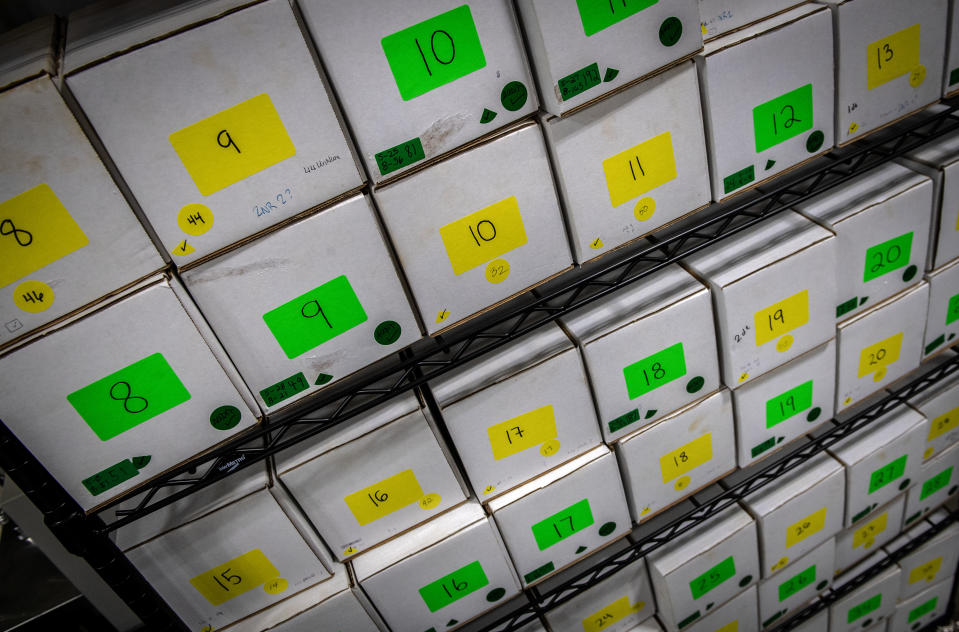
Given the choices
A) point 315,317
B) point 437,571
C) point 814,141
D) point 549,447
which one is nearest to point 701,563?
point 549,447

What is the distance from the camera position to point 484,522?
115 centimetres

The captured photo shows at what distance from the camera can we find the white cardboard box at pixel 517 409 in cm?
106

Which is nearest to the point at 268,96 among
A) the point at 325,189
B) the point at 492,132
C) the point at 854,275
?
the point at 325,189

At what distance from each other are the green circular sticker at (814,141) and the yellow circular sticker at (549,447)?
0.74 metres

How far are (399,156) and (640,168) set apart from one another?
1.38 ft

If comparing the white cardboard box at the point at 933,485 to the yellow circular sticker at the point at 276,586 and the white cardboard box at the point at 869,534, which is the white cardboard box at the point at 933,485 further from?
the yellow circular sticker at the point at 276,586

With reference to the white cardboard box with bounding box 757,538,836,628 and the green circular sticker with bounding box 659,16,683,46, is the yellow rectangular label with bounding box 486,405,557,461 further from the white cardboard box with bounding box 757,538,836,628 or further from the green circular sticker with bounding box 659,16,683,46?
the white cardboard box with bounding box 757,538,836,628

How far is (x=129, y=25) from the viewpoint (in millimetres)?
801

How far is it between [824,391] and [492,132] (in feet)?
3.38

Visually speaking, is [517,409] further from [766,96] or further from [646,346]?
[766,96]

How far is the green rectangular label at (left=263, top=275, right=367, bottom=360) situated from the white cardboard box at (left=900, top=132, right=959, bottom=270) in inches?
48.0

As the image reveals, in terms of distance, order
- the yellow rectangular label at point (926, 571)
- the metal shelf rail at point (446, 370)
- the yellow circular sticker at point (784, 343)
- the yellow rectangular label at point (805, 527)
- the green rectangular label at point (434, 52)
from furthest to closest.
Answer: the yellow rectangular label at point (926, 571) → the yellow rectangular label at point (805, 527) → the yellow circular sticker at point (784, 343) → the metal shelf rail at point (446, 370) → the green rectangular label at point (434, 52)

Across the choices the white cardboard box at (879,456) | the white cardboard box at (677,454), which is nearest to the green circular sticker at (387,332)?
the white cardboard box at (677,454)

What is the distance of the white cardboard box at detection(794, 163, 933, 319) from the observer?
119 centimetres
